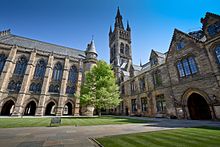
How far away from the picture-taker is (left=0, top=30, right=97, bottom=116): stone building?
2884cm

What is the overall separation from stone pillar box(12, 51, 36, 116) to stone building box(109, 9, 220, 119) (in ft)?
94.1

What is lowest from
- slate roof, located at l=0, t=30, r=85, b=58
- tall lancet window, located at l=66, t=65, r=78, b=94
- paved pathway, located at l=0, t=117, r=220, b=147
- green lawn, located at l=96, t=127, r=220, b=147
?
paved pathway, located at l=0, t=117, r=220, b=147

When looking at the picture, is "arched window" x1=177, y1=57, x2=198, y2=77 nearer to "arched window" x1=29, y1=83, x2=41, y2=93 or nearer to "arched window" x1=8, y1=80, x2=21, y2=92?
"arched window" x1=29, y1=83, x2=41, y2=93

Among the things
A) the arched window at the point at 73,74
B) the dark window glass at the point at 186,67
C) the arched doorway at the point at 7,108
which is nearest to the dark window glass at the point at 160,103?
the dark window glass at the point at 186,67

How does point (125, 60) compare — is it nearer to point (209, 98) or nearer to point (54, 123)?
point (209, 98)

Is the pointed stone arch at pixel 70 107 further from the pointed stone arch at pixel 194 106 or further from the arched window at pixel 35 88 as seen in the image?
the pointed stone arch at pixel 194 106

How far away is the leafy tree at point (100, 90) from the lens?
21000 millimetres

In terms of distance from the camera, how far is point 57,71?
3659cm

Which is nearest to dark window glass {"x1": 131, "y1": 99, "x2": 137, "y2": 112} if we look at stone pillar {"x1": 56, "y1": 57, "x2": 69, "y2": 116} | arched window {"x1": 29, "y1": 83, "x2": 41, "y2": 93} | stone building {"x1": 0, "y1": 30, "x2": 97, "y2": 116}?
stone building {"x1": 0, "y1": 30, "x2": 97, "y2": 116}

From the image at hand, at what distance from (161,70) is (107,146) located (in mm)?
20513

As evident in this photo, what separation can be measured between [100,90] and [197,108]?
16313mm

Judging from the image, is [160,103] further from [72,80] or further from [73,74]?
→ [73,74]

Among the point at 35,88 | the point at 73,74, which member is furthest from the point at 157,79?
the point at 35,88

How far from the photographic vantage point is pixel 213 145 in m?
4.17
